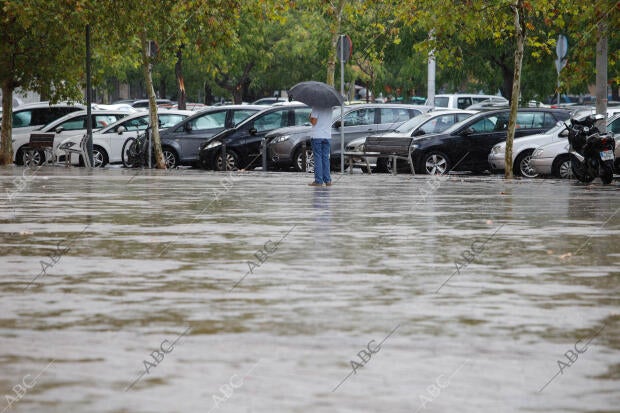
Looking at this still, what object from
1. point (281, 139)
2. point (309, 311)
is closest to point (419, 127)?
point (281, 139)

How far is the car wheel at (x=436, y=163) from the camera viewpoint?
32781mm

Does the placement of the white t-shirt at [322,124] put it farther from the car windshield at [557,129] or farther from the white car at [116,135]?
the white car at [116,135]

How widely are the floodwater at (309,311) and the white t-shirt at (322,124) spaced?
642 centimetres

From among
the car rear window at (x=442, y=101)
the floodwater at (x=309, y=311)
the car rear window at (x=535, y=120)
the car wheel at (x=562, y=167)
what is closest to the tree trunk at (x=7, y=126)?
the car rear window at (x=535, y=120)

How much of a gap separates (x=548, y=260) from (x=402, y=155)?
19132 mm

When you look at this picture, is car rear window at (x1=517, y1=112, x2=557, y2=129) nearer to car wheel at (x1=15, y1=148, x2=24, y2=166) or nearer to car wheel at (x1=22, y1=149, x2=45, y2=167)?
car wheel at (x1=22, y1=149, x2=45, y2=167)

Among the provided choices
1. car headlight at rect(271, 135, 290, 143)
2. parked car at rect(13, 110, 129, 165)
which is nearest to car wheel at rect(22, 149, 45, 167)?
parked car at rect(13, 110, 129, 165)

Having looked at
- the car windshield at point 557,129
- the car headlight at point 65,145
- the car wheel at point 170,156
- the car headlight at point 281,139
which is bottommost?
the car wheel at point 170,156

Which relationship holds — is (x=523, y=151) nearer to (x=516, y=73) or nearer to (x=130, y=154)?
(x=516, y=73)

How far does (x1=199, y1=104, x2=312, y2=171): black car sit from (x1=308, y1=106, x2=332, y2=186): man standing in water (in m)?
9.34

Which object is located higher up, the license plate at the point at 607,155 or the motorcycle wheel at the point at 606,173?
the license plate at the point at 607,155

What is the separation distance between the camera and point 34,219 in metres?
17.5

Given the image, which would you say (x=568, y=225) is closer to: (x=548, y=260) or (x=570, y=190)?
(x=548, y=260)

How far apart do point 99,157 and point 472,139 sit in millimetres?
10889
